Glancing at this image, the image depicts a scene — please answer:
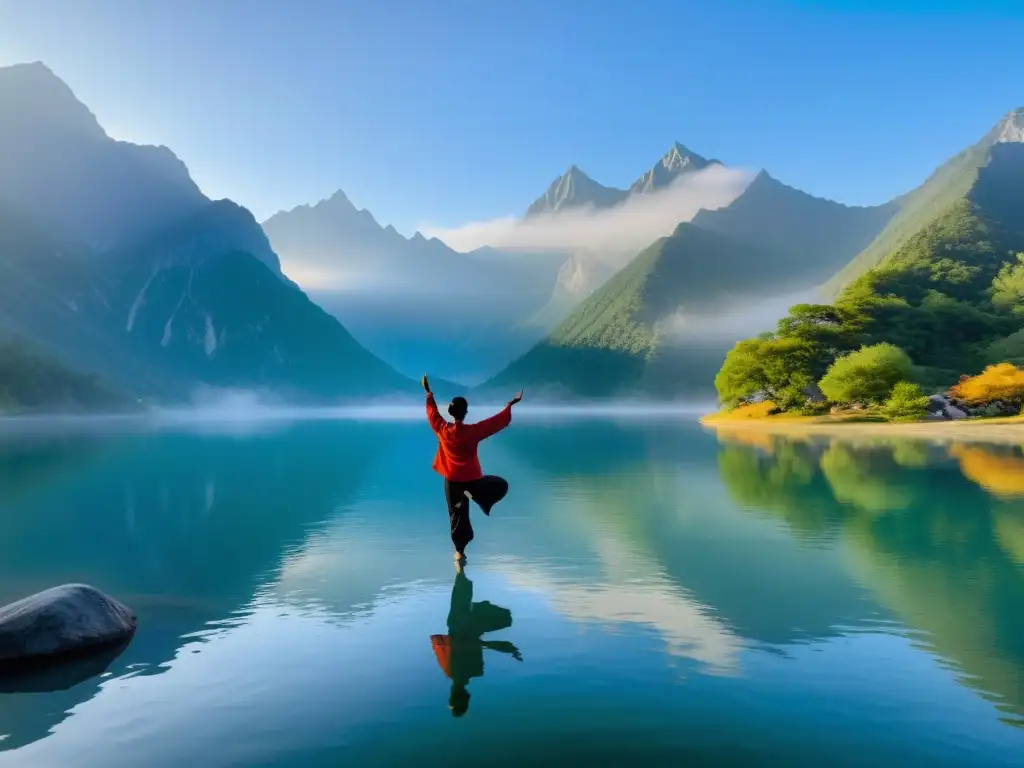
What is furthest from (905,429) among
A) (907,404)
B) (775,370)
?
(775,370)

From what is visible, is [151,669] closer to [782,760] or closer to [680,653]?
[680,653]

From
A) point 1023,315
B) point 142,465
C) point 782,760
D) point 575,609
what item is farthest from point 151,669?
point 1023,315

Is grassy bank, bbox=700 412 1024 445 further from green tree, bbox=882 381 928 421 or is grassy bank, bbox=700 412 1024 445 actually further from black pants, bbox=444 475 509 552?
black pants, bbox=444 475 509 552

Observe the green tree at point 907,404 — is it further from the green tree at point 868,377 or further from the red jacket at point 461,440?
the red jacket at point 461,440

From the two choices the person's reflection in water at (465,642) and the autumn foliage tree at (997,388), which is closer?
the person's reflection in water at (465,642)

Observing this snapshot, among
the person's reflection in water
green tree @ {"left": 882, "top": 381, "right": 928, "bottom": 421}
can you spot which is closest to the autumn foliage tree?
green tree @ {"left": 882, "top": 381, "right": 928, "bottom": 421}

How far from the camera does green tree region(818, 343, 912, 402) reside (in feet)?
267

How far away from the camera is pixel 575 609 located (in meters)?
11.7

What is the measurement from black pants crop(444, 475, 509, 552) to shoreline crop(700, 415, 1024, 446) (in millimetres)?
53291

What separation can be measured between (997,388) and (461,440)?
76.8 meters

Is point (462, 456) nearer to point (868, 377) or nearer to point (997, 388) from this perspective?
point (997, 388)

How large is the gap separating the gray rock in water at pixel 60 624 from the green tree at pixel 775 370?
8893cm

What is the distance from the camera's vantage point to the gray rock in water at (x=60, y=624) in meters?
9.52

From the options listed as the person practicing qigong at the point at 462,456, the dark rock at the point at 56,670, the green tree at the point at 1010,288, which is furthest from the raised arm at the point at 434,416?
the green tree at the point at 1010,288
